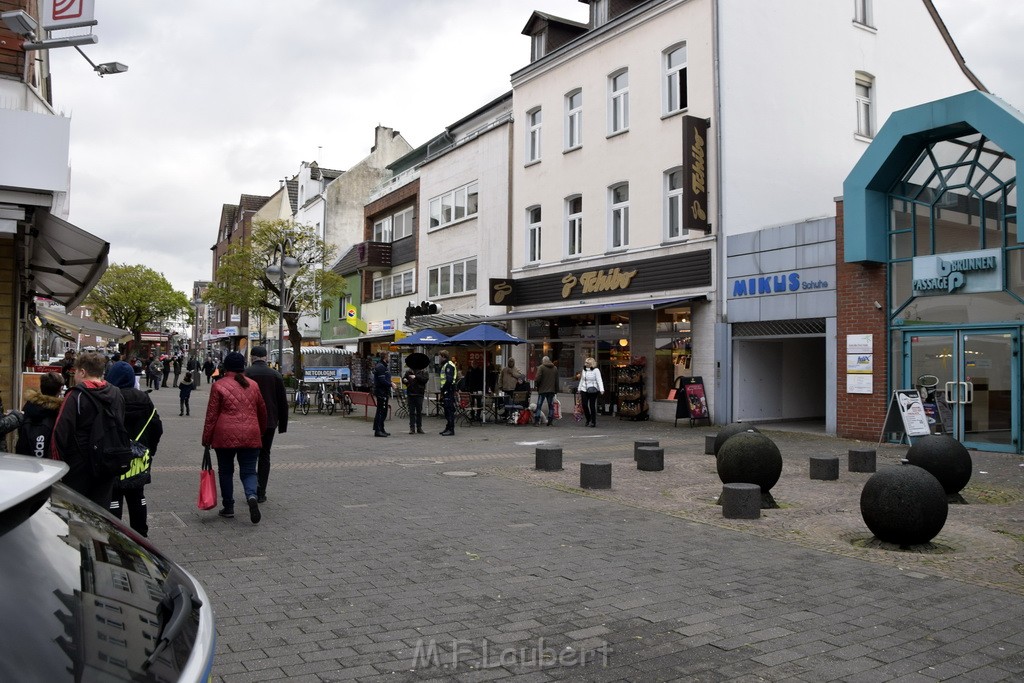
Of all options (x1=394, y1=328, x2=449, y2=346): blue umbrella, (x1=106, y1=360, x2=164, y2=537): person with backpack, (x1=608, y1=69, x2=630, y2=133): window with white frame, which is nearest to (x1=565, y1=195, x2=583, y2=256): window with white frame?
(x1=608, y1=69, x2=630, y2=133): window with white frame

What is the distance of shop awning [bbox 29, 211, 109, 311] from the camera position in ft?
34.9

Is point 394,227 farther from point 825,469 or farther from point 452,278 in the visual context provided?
point 825,469

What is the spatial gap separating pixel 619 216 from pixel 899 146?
8901 millimetres

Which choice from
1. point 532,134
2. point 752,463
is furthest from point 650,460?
point 532,134

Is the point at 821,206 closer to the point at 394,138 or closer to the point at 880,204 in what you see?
the point at 880,204

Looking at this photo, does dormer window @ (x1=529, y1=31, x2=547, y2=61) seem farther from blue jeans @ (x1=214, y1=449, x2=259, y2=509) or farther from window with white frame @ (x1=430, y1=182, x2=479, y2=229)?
blue jeans @ (x1=214, y1=449, x2=259, y2=509)

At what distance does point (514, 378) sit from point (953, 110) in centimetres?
1157

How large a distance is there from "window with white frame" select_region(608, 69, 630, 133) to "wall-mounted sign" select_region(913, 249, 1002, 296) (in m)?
10.1

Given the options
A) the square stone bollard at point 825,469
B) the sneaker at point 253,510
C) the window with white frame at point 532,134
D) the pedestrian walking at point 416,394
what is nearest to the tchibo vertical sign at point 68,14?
the sneaker at point 253,510

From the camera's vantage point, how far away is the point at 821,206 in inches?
861

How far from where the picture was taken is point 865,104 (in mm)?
23125

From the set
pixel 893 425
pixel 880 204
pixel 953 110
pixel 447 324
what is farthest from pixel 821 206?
pixel 447 324

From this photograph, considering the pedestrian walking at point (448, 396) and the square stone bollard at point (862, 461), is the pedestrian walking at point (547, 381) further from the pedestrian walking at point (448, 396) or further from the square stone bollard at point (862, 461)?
the square stone bollard at point (862, 461)

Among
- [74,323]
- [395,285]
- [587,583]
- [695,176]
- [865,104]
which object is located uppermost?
[865,104]
